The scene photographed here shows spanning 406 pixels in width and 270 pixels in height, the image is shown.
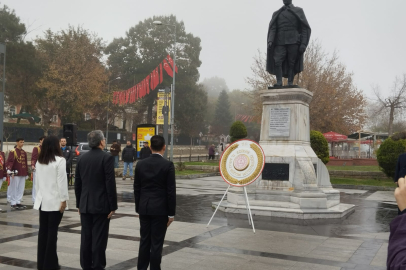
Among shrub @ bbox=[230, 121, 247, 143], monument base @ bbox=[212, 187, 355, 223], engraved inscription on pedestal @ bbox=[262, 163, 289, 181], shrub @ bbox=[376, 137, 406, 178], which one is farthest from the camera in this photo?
shrub @ bbox=[230, 121, 247, 143]

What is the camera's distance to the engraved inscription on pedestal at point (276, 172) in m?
10.6

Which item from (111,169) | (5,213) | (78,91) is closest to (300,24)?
(111,169)

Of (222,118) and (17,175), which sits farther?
(222,118)

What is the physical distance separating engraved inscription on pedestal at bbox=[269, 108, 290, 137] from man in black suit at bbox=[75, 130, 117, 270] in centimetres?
657

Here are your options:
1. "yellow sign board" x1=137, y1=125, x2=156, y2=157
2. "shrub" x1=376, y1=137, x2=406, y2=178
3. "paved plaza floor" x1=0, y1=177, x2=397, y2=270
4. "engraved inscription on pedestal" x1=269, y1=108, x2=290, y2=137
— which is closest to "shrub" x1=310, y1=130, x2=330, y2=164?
"shrub" x1=376, y1=137, x2=406, y2=178

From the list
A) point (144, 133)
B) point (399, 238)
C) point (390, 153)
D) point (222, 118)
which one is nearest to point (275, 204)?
point (399, 238)

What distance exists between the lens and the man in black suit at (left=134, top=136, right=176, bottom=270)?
16.6 ft

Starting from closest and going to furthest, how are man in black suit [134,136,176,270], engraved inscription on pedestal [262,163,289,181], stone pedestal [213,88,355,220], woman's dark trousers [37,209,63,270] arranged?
1. man in black suit [134,136,176,270]
2. woman's dark trousers [37,209,63,270]
3. stone pedestal [213,88,355,220]
4. engraved inscription on pedestal [262,163,289,181]

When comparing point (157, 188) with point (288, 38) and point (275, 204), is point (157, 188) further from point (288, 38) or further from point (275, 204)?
point (288, 38)

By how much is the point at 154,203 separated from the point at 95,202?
32.1 inches

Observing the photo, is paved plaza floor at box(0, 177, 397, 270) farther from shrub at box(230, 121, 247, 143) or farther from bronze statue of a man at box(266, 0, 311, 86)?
shrub at box(230, 121, 247, 143)

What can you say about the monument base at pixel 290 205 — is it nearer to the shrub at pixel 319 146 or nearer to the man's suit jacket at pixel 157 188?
the man's suit jacket at pixel 157 188

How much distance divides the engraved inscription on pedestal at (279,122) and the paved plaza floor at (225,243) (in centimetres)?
246

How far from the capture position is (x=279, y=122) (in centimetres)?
1116
